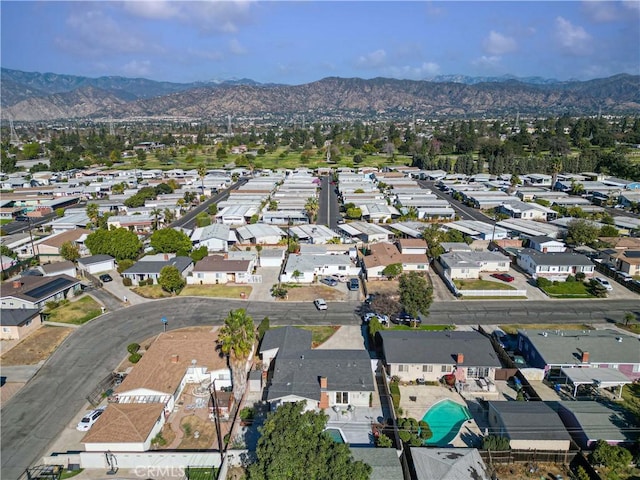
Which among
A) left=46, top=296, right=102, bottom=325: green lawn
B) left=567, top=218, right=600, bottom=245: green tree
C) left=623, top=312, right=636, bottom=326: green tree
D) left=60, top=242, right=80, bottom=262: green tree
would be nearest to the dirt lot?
left=46, top=296, right=102, bottom=325: green lawn

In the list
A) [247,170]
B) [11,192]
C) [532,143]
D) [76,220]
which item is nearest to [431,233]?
[76,220]

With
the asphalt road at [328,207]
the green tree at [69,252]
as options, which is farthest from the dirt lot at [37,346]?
the asphalt road at [328,207]

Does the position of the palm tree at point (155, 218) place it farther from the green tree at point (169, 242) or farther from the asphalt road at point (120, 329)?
the asphalt road at point (120, 329)

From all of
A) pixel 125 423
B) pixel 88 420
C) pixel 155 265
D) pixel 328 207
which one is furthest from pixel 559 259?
pixel 88 420

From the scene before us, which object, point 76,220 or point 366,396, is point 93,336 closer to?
point 366,396

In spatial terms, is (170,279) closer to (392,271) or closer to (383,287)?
(383,287)
